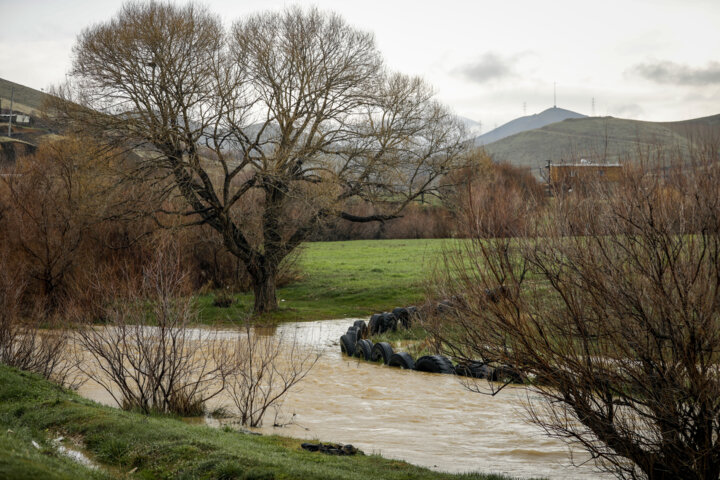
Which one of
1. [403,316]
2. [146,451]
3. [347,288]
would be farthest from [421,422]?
[347,288]

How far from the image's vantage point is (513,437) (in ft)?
39.8

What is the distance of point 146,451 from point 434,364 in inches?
401

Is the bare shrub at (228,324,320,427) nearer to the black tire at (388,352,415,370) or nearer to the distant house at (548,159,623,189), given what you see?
the black tire at (388,352,415,370)

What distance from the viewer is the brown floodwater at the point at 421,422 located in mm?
10617

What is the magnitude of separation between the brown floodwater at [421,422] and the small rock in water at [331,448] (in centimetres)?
75

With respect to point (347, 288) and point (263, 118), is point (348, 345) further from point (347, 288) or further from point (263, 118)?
point (347, 288)

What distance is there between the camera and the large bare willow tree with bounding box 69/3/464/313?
81.9ft

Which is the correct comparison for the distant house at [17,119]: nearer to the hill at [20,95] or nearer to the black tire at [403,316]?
the hill at [20,95]

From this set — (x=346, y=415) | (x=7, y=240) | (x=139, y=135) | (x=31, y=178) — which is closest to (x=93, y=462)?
(x=346, y=415)

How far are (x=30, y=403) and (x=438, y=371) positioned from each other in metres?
10.2

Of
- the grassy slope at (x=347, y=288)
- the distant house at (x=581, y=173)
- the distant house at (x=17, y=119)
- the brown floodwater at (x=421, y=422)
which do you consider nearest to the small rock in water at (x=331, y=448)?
the brown floodwater at (x=421, y=422)

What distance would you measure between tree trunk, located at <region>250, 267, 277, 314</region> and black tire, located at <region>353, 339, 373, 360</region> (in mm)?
9677

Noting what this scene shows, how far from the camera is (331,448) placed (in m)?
10.2

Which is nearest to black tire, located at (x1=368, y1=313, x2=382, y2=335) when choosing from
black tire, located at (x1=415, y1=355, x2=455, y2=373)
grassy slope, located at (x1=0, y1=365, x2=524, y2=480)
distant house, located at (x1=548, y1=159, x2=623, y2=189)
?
black tire, located at (x1=415, y1=355, x2=455, y2=373)
